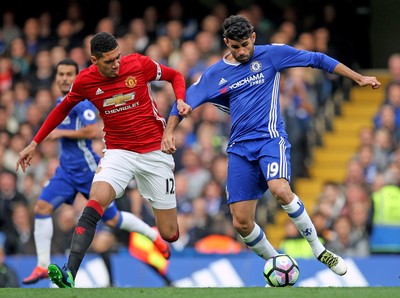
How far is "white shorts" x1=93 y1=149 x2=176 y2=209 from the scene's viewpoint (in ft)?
38.4

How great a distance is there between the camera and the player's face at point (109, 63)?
11.3 metres

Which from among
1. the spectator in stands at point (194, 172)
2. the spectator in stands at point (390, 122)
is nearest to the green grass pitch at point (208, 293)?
the spectator in stands at point (390, 122)

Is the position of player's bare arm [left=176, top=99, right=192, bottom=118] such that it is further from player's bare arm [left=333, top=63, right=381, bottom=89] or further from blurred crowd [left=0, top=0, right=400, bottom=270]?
blurred crowd [left=0, top=0, right=400, bottom=270]

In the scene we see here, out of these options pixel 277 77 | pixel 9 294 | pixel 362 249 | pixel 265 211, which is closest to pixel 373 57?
pixel 265 211

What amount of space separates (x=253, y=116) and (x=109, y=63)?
4.84ft

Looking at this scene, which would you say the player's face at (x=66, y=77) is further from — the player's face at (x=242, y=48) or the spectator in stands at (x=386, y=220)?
the spectator in stands at (x=386, y=220)

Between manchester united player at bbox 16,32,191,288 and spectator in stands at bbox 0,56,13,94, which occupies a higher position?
manchester united player at bbox 16,32,191,288

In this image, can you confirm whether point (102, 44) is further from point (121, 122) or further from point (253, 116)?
point (253, 116)

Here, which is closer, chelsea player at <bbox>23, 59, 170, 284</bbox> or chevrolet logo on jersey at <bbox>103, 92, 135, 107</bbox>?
chevrolet logo on jersey at <bbox>103, 92, 135, 107</bbox>

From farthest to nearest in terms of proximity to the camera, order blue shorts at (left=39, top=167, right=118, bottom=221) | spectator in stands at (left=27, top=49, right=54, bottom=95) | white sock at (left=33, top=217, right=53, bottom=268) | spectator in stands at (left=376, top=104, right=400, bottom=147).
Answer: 1. spectator in stands at (left=27, top=49, right=54, bottom=95)
2. spectator in stands at (left=376, top=104, right=400, bottom=147)
3. white sock at (left=33, top=217, right=53, bottom=268)
4. blue shorts at (left=39, top=167, right=118, bottom=221)

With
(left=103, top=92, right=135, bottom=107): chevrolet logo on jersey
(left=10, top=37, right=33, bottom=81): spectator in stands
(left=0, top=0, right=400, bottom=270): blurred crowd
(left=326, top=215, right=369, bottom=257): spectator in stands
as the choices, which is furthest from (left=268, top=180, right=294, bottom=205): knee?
(left=10, top=37, right=33, bottom=81): spectator in stands

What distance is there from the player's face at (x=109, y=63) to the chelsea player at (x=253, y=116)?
28.2 inches

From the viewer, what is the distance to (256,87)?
11.7m

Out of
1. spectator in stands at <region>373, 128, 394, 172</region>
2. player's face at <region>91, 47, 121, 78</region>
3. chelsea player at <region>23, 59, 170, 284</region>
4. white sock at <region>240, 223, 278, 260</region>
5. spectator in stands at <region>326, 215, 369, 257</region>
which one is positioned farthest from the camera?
spectator in stands at <region>373, 128, 394, 172</region>
